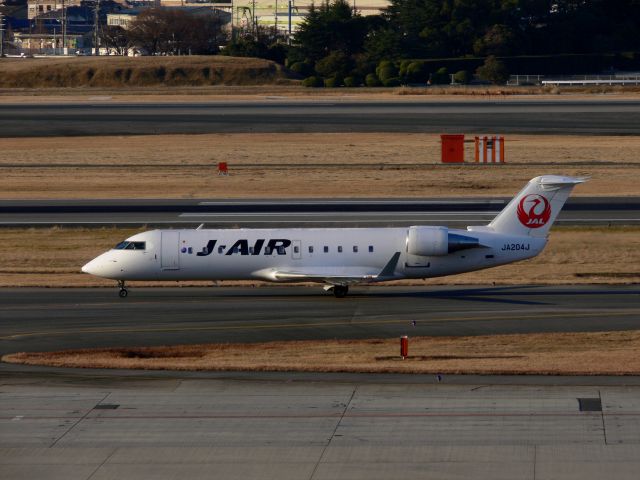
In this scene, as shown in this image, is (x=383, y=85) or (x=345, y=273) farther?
(x=383, y=85)

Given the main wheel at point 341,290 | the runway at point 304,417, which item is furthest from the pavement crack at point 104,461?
the main wheel at point 341,290

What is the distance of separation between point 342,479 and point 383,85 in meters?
136

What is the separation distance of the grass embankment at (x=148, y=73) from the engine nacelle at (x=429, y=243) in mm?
119473

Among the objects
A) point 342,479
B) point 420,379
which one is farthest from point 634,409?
point 342,479

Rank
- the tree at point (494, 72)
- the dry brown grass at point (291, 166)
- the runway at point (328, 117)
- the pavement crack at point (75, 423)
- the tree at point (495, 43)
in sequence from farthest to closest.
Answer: the tree at point (495, 43) < the tree at point (494, 72) < the runway at point (328, 117) < the dry brown grass at point (291, 166) < the pavement crack at point (75, 423)

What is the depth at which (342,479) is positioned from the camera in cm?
2394

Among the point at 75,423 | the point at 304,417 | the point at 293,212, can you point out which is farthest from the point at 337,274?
the point at 293,212

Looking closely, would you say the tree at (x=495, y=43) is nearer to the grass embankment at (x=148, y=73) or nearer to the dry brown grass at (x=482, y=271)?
the grass embankment at (x=148, y=73)

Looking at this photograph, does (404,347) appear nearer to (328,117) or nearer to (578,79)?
(328,117)

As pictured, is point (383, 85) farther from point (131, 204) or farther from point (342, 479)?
point (342, 479)

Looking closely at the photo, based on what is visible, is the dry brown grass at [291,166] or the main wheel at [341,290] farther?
the dry brown grass at [291,166]

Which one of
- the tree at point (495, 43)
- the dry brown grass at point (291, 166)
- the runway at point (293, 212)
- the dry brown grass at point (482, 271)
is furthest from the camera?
the tree at point (495, 43)

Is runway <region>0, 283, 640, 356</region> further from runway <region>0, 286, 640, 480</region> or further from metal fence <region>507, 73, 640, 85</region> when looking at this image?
metal fence <region>507, 73, 640, 85</region>

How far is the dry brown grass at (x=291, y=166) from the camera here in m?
73.2
